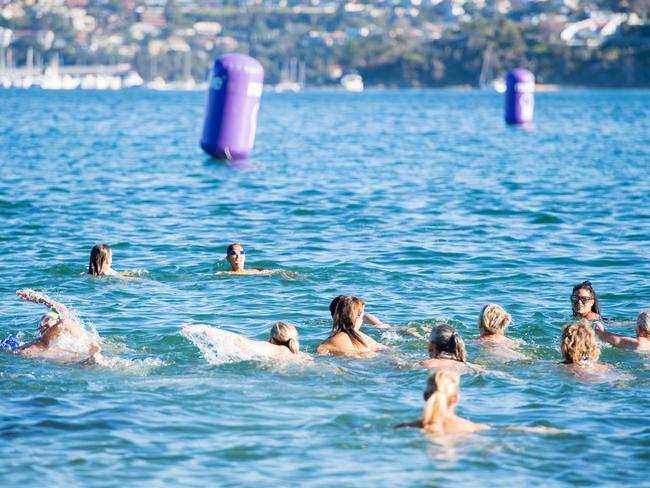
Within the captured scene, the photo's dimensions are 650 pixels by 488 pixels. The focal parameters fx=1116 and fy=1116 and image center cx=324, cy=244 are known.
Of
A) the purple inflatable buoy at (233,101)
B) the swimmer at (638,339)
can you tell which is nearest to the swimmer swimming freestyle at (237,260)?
the swimmer at (638,339)

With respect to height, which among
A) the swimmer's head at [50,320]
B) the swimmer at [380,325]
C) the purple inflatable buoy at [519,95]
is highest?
the purple inflatable buoy at [519,95]

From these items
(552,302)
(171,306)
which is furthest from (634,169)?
(171,306)

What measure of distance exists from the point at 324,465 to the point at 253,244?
10.0m

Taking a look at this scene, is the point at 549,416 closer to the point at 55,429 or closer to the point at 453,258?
the point at 55,429

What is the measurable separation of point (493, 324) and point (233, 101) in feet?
58.3

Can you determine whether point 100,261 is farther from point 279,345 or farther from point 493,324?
point 493,324

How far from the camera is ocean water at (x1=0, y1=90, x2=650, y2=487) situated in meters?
7.91

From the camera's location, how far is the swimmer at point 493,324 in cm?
1077

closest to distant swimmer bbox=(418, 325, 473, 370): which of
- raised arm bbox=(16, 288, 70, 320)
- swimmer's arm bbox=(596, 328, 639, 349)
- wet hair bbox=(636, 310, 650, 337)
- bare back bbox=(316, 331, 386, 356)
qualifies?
bare back bbox=(316, 331, 386, 356)

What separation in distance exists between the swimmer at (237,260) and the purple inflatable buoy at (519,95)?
1413 inches

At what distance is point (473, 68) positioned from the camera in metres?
172

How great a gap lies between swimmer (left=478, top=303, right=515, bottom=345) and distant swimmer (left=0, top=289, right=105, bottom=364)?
3.63m

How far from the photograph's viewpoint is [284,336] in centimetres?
998

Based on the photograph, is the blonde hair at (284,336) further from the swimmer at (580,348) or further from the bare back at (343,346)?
the swimmer at (580,348)
